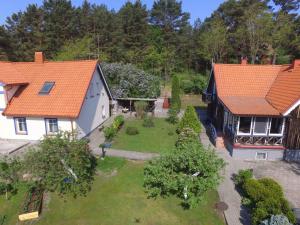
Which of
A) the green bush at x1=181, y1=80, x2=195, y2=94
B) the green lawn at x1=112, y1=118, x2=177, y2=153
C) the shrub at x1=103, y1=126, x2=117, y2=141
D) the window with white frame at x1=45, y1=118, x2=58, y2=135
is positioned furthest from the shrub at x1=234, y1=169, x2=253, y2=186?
the green bush at x1=181, y1=80, x2=195, y2=94

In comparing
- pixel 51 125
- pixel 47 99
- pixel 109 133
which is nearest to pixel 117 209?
pixel 109 133

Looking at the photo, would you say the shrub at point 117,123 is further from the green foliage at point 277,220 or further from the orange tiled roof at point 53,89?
the green foliage at point 277,220

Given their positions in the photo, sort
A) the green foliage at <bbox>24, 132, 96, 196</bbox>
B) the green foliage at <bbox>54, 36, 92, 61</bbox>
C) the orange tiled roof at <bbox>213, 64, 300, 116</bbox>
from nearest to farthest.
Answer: the green foliage at <bbox>24, 132, 96, 196</bbox> → the orange tiled roof at <bbox>213, 64, 300, 116</bbox> → the green foliage at <bbox>54, 36, 92, 61</bbox>

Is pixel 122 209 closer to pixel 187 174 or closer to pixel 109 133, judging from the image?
pixel 187 174

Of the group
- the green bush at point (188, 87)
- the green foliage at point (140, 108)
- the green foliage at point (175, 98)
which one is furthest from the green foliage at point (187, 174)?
the green bush at point (188, 87)

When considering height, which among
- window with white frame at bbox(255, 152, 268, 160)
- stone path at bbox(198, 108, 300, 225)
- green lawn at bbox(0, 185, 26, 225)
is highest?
window with white frame at bbox(255, 152, 268, 160)

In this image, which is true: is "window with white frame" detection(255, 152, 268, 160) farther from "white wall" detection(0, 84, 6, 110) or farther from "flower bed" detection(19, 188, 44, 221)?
"white wall" detection(0, 84, 6, 110)

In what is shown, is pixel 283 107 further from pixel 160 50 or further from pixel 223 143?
pixel 160 50
